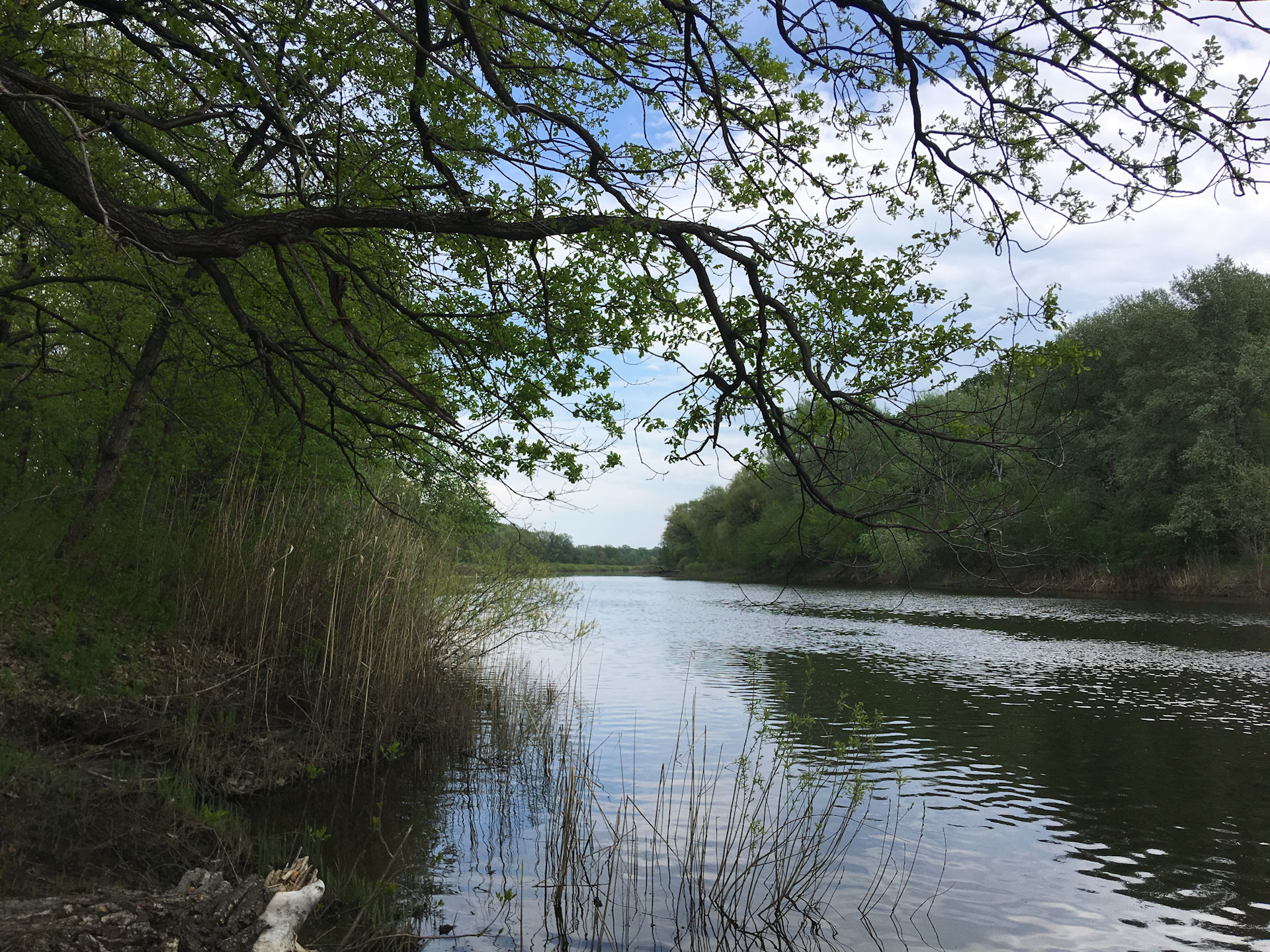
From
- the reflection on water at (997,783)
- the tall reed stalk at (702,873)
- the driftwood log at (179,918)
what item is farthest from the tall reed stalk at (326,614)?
the driftwood log at (179,918)

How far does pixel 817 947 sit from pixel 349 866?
326 centimetres

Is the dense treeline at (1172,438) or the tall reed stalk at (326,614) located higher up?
the dense treeline at (1172,438)

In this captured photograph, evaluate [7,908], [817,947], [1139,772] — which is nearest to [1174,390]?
[1139,772]

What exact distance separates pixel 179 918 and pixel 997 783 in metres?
8.44

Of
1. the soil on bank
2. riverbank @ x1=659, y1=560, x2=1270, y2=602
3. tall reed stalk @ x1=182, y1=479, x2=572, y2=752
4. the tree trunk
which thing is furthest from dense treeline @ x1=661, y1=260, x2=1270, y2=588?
→ the soil on bank

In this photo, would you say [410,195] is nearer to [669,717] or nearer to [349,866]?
[349,866]

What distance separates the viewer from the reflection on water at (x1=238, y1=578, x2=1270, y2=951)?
19.5 ft

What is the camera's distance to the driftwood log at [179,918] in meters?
3.42

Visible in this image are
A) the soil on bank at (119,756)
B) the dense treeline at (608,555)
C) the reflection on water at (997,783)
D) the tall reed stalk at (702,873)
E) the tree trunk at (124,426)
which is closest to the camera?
the soil on bank at (119,756)

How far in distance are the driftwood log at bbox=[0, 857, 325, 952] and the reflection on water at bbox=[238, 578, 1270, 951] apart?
1451 mm

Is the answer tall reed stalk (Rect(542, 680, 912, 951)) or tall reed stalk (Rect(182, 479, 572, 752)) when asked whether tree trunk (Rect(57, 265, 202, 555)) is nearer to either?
tall reed stalk (Rect(182, 479, 572, 752))

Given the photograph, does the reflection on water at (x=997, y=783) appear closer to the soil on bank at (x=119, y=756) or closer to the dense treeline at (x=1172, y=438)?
the soil on bank at (x=119, y=756)

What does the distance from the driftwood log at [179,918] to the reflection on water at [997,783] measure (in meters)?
1.45

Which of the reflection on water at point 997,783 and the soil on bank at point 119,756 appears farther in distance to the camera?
the reflection on water at point 997,783
